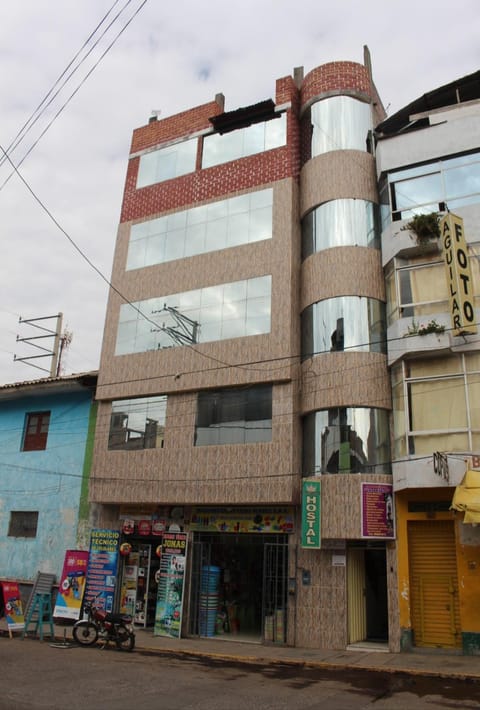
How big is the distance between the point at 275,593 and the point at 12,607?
290 inches

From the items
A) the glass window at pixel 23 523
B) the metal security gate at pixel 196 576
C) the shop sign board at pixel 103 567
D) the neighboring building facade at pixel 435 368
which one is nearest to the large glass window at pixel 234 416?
the metal security gate at pixel 196 576

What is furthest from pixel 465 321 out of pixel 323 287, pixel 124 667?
pixel 124 667

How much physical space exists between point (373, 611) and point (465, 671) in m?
4.88

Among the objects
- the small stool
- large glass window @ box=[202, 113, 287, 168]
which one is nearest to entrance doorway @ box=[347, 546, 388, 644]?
the small stool

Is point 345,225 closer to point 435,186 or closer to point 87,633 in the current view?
point 435,186

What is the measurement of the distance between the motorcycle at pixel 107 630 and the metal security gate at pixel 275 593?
12.6ft

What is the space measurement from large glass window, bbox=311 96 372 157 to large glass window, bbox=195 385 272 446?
27.6 ft

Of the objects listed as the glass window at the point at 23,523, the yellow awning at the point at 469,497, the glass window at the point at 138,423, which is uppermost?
the glass window at the point at 138,423

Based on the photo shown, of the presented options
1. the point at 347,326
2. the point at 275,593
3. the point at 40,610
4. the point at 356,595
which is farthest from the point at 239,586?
the point at 347,326

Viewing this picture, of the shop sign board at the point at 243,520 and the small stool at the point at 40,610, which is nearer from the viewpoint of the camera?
the small stool at the point at 40,610

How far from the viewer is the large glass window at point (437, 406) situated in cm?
1530

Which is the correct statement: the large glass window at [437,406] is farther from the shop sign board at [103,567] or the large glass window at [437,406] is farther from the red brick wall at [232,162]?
the shop sign board at [103,567]

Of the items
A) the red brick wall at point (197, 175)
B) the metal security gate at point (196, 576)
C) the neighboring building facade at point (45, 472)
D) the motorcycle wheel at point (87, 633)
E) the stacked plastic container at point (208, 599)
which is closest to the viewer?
the motorcycle wheel at point (87, 633)

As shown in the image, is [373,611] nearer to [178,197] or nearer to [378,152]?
[378,152]
